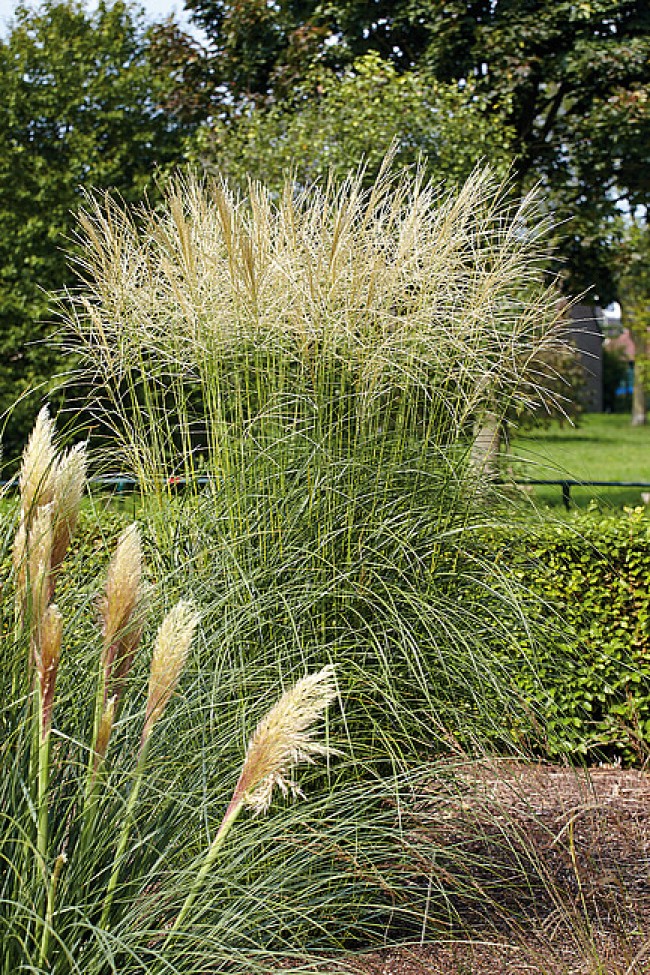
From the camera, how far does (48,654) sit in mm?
1871

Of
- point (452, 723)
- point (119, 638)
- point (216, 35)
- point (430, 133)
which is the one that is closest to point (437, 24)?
point (430, 133)

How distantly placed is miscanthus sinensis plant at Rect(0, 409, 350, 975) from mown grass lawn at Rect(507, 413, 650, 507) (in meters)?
1.69

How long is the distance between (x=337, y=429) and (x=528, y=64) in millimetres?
9710

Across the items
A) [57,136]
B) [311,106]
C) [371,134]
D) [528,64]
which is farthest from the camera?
[57,136]

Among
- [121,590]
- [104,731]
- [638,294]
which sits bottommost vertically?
[104,731]

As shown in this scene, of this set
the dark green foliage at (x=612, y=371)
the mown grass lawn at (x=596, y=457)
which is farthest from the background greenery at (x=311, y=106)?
the dark green foliage at (x=612, y=371)

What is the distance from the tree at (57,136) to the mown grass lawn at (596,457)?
670cm

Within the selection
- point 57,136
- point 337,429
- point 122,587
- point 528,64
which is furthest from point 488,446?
point 57,136

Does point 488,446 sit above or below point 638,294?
below

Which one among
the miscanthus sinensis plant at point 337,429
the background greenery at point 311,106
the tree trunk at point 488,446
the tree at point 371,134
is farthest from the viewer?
the background greenery at point 311,106

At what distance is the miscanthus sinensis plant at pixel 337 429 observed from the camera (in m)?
2.98

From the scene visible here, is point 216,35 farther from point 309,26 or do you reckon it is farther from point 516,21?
point 516,21

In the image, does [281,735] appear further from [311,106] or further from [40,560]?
[311,106]

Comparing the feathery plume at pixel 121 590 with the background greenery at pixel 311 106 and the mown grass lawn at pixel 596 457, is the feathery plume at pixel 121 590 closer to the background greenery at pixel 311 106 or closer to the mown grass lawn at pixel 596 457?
the mown grass lawn at pixel 596 457
